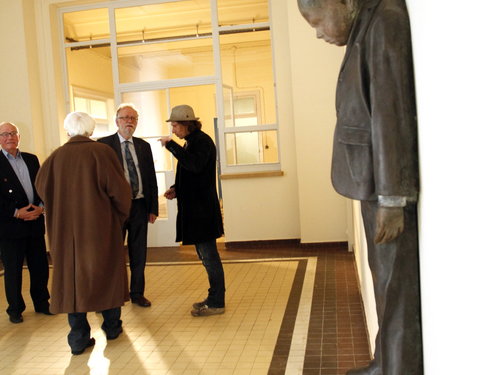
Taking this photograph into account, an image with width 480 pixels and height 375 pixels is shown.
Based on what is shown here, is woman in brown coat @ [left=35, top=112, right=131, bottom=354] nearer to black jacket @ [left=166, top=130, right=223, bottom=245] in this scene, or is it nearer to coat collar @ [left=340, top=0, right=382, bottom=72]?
black jacket @ [left=166, top=130, right=223, bottom=245]

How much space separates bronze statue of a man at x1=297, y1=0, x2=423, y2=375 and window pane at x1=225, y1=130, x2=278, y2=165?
19.7ft

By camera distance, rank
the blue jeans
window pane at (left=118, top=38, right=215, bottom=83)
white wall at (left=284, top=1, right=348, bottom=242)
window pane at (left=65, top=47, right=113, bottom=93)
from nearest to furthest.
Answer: the blue jeans
white wall at (left=284, top=1, right=348, bottom=242)
window pane at (left=118, top=38, right=215, bottom=83)
window pane at (left=65, top=47, right=113, bottom=93)

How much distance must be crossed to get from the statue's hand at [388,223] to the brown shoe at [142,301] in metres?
3.79

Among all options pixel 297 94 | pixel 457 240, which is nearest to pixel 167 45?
pixel 297 94

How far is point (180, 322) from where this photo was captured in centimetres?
446

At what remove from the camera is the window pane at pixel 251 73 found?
7.64 m

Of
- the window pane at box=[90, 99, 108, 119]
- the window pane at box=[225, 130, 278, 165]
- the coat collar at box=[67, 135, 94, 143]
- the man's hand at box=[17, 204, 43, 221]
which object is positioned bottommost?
the man's hand at box=[17, 204, 43, 221]

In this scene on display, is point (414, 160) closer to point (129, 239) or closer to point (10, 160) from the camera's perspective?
point (129, 239)

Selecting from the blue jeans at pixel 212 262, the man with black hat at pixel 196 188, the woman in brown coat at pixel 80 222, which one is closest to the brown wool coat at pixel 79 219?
the woman in brown coat at pixel 80 222

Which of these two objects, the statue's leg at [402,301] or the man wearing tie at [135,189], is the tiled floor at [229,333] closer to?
the man wearing tie at [135,189]

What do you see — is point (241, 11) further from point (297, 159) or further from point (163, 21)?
point (297, 159)

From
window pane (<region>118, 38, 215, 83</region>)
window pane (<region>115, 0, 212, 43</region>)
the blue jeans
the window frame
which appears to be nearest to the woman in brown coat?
the blue jeans

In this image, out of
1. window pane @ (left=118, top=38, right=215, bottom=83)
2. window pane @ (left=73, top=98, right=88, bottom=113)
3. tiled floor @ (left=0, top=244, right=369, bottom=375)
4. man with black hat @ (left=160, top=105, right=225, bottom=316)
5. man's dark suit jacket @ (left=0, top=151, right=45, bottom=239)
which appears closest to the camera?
tiled floor @ (left=0, top=244, right=369, bottom=375)

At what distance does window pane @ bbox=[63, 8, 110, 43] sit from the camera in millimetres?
8344
